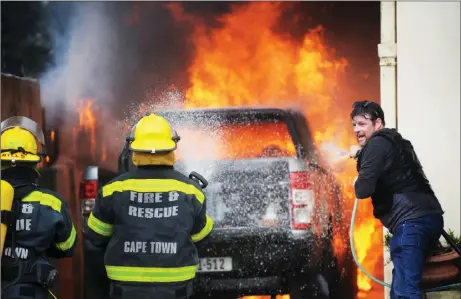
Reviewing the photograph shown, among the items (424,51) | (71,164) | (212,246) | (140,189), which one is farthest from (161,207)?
(424,51)

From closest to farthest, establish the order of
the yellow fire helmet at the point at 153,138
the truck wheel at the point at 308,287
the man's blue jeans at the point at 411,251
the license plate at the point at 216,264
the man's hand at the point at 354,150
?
1. the yellow fire helmet at the point at 153,138
2. the man's blue jeans at the point at 411,251
3. the man's hand at the point at 354,150
4. the license plate at the point at 216,264
5. the truck wheel at the point at 308,287

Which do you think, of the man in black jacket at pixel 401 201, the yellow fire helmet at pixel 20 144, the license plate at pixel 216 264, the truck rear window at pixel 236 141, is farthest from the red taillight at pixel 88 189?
the man in black jacket at pixel 401 201

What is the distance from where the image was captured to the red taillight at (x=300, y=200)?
625 cm

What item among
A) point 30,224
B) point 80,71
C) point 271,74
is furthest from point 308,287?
point 80,71

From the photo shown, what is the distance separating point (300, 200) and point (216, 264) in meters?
0.91

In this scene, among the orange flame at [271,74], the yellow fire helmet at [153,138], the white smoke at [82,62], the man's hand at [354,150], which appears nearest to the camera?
the yellow fire helmet at [153,138]

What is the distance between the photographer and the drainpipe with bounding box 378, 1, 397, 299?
6.78m

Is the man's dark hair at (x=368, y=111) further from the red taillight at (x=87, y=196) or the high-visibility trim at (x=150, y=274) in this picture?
the red taillight at (x=87, y=196)

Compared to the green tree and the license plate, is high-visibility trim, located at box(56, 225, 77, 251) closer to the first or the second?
the license plate

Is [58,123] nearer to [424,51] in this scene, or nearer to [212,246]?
[212,246]

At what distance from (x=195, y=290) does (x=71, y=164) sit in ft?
6.11

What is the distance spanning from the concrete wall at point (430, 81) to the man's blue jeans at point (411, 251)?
1.63m

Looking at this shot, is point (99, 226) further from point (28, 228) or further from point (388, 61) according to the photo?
point (388, 61)

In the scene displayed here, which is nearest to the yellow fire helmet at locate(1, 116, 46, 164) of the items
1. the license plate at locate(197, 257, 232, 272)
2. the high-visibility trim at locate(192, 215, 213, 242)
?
the high-visibility trim at locate(192, 215, 213, 242)
